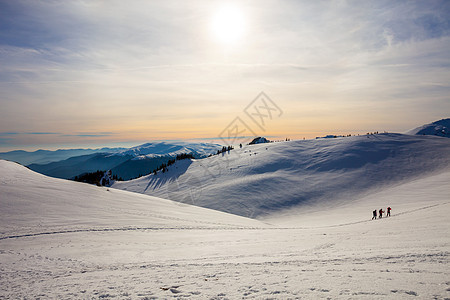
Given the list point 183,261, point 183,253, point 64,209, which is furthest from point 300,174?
point 183,261

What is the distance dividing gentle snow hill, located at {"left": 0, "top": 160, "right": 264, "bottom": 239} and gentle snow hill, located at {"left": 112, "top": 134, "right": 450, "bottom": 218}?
17.4m

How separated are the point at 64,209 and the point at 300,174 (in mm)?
41781

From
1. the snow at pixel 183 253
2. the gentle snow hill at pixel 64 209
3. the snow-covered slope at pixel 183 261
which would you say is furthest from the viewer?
the gentle snow hill at pixel 64 209

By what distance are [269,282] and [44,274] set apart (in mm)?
8310

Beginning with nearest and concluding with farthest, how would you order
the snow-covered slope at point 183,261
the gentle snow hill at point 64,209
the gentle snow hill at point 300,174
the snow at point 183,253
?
the snow-covered slope at point 183,261
the snow at point 183,253
the gentle snow hill at point 64,209
the gentle snow hill at point 300,174

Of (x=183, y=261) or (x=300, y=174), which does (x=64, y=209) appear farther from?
(x=300, y=174)

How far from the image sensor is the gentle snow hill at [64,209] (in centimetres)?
1505

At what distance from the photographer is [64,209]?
1808 centimetres

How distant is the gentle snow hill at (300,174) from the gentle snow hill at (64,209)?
17418 mm

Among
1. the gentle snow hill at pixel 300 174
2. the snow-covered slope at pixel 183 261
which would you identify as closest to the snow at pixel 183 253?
the snow-covered slope at pixel 183 261

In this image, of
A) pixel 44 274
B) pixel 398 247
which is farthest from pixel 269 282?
pixel 44 274

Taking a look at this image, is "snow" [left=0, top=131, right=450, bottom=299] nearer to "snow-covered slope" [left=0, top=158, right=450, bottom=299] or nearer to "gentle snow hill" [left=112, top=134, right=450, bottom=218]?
"snow-covered slope" [left=0, top=158, right=450, bottom=299]

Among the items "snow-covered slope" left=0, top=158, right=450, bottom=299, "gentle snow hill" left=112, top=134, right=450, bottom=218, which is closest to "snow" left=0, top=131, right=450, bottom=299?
"snow-covered slope" left=0, top=158, right=450, bottom=299

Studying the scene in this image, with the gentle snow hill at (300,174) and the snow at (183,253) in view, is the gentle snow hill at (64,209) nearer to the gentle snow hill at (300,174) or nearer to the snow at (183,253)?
the snow at (183,253)
